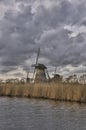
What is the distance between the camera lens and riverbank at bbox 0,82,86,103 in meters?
38.1

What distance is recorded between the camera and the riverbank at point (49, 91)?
38.1m

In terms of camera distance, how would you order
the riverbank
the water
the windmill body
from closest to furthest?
the water < the riverbank < the windmill body

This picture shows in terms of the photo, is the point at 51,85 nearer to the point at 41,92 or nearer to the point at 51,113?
the point at 41,92

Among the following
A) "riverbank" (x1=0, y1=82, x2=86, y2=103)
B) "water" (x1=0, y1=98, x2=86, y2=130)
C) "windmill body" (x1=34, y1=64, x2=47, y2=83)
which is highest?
"windmill body" (x1=34, y1=64, x2=47, y2=83)

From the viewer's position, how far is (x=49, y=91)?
43.1 metres

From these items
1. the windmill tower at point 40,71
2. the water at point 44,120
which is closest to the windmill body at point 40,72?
the windmill tower at point 40,71

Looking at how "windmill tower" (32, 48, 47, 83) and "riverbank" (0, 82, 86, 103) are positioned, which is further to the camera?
"windmill tower" (32, 48, 47, 83)

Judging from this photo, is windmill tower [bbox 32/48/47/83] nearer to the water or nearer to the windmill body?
the windmill body

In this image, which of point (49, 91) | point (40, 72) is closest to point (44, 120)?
point (49, 91)

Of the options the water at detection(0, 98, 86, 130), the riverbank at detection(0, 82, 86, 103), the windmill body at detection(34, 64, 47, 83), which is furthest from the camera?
the windmill body at detection(34, 64, 47, 83)

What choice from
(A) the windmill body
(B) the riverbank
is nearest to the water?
(B) the riverbank

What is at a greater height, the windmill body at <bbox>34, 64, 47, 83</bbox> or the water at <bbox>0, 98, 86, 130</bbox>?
the windmill body at <bbox>34, 64, 47, 83</bbox>

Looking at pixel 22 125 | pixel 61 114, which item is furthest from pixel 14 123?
pixel 61 114

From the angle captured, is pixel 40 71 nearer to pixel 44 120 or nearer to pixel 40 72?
pixel 40 72
